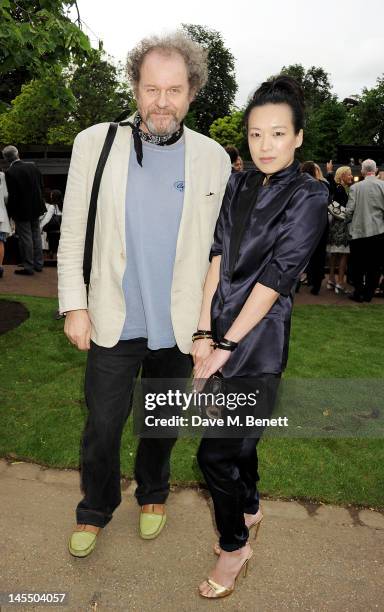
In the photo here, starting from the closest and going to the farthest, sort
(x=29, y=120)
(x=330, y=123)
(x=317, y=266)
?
(x=317, y=266) < (x=29, y=120) < (x=330, y=123)

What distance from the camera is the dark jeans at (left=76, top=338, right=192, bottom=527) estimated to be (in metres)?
2.56

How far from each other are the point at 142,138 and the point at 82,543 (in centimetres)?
195

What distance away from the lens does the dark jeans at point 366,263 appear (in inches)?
→ 349

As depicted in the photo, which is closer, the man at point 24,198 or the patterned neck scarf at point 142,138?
the patterned neck scarf at point 142,138

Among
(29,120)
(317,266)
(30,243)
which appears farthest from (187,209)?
(29,120)

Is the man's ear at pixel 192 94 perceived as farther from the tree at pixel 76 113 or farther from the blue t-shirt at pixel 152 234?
the tree at pixel 76 113

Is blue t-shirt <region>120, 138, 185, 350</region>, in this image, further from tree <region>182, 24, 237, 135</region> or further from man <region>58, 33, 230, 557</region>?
tree <region>182, 24, 237, 135</region>

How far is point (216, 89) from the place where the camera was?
68.1 meters

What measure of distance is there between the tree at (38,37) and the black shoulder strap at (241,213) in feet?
12.8

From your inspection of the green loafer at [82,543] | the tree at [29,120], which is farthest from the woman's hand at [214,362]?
the tree at [29,120]

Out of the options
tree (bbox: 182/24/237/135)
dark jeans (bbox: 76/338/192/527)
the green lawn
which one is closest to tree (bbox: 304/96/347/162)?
tree (bbox: 182/24/237/135)

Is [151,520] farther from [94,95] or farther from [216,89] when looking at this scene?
[216,89]

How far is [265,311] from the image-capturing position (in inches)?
85.4

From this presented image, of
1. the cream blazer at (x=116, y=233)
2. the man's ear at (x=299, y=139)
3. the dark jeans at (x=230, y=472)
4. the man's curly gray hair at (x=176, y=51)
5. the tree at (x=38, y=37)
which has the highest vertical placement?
the tree at (x=38, y=37)
